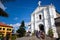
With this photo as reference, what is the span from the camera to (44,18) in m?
21.0

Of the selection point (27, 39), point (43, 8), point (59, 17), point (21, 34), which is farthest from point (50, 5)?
point (27, 39)

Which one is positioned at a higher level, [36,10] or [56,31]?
[36,10]

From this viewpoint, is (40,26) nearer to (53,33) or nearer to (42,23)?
(42,23)

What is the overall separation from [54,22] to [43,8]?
165 inches

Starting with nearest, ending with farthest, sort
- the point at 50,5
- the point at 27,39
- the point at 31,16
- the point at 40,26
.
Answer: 1. the point at 27,39
2. the point at 50,5
3. the point at 40,26
4. the point at 31,16

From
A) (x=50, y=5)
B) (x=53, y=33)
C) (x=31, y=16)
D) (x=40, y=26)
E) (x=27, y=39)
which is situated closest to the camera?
(x=27, y=39)

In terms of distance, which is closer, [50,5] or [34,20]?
[50,5]

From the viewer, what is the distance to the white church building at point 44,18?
19781mm

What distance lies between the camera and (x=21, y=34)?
68.8 feet

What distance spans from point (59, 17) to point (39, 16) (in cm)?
507

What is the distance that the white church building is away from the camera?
1978 centimetres

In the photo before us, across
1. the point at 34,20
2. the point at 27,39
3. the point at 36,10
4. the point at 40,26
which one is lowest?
the point at 27,39

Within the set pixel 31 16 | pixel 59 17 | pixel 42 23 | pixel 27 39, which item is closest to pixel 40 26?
pixel 42 23

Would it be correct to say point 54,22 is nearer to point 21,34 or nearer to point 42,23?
point 42,23
